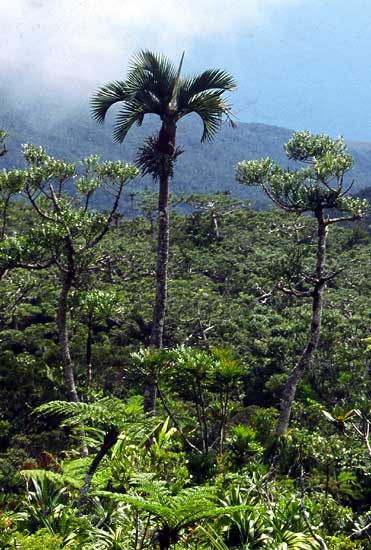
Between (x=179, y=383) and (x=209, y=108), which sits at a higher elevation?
(x=209, y=108)

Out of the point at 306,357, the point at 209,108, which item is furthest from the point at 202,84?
the point at 306,357

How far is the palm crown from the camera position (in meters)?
12.0

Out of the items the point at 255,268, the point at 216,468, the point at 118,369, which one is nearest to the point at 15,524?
the point at 216,468

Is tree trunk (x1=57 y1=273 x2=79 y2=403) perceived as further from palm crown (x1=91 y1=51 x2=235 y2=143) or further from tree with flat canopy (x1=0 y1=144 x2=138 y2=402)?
palm crown (x1=91 y1=51 x2=235 y2=143)

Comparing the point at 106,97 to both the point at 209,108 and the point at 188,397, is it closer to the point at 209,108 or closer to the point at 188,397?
the point at 209,108

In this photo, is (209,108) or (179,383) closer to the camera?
(179,383)

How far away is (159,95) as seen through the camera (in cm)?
1222

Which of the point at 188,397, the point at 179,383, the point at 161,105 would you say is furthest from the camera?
the point at 161,105

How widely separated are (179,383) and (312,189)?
659 cm

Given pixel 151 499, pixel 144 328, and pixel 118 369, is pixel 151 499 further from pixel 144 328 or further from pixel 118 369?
pixel 144 328

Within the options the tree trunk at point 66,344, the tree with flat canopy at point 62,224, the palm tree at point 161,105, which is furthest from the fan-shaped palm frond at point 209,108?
the tree trunk at point 66,344

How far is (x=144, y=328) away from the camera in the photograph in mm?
27672

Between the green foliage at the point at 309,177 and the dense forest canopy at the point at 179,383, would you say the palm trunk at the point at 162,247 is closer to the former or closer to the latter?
the dense forest canopy at the point at 179,383

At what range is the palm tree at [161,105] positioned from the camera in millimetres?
11992
